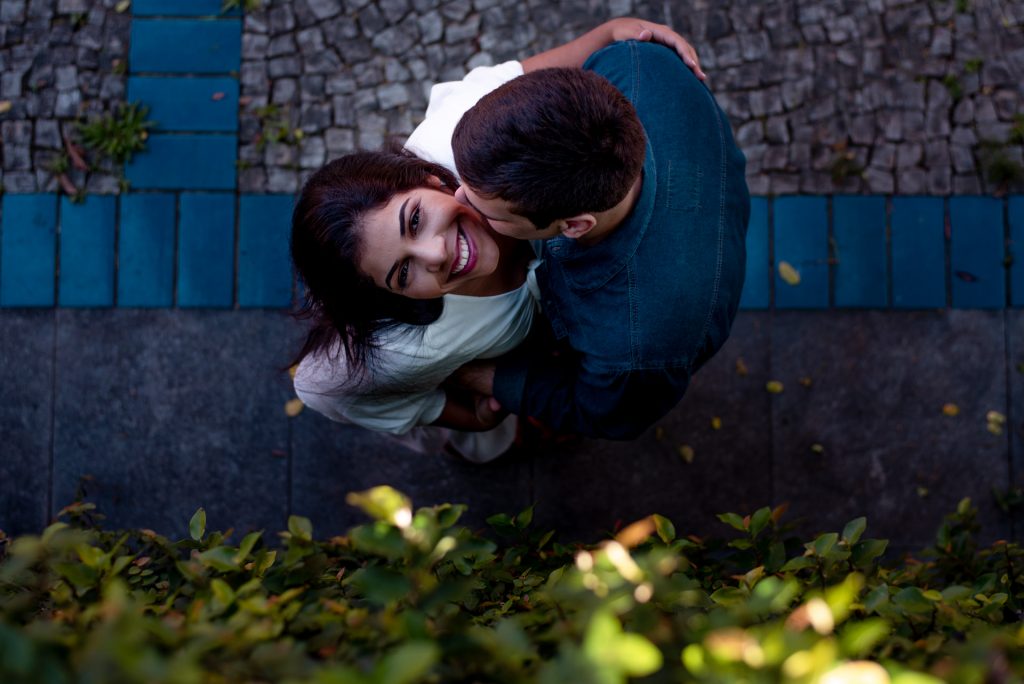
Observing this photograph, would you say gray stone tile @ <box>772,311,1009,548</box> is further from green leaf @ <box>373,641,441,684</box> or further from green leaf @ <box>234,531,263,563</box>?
green leaf @ <box>373,641,441,684</box>

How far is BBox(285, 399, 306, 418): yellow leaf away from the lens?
357 cm

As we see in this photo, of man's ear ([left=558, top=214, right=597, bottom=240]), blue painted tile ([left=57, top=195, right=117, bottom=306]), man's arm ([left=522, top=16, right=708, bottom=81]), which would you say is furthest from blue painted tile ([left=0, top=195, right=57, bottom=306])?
man's ear ([left=558, top=214, right=597, bottom=240])

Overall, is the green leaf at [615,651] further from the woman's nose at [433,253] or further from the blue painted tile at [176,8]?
the blue painted tile at [176,8]

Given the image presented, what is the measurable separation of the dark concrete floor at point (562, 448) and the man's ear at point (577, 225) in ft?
5.56

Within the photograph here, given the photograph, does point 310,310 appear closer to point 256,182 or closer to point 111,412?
point 256,182

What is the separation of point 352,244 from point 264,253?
136cm

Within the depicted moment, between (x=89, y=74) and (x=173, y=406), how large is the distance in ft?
5.16

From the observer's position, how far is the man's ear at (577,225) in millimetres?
2055

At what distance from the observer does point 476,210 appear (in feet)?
7.75

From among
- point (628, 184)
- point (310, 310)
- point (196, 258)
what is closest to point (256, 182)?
point (196, 258)

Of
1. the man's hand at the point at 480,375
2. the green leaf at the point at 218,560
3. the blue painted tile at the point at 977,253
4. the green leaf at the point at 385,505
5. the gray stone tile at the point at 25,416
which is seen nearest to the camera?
the green leaf at the point at 385,505

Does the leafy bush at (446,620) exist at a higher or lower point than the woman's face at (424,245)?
lower

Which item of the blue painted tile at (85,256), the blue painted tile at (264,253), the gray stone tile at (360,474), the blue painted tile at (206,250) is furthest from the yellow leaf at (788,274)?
the blue painted tile at (85,256)

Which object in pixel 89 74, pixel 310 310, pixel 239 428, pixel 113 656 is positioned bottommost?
pixel 239 428
